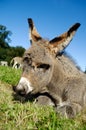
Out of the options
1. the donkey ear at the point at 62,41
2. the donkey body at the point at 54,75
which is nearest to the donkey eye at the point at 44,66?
the donkey body at the point at 54,75

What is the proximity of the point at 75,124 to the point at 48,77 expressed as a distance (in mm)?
2108

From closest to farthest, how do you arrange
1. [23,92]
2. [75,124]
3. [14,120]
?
[14,120] → [75,124] → [23,92]

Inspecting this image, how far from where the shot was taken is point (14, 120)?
5879mm

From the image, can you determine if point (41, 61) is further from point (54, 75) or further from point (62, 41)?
point (62, 41)

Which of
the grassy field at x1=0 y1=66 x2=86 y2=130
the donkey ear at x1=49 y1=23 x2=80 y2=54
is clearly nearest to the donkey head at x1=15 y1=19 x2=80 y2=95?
the donkey ear at x1=49 y1=23 x2=80 y2=54

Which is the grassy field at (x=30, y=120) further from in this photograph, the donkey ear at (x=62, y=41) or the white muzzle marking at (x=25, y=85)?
the donkey ear at (x=62, y=41)

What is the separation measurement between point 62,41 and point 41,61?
81 centimetres

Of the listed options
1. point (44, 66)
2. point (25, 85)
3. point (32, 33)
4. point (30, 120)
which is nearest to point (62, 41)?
point (44, 66)

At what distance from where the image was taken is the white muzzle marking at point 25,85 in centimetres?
730

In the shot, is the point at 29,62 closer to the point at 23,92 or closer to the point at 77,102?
the point at 23,92

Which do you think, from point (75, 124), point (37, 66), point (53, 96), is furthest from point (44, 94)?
point (75, 124)

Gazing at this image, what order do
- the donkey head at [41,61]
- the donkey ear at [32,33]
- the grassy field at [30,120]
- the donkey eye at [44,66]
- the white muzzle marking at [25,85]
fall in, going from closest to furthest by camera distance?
the grassy field at [30,120]
the white muzzle marking at [25,85]
the donkey head at [41,61]
the donkey eye at [44,66]
the donkey ear at [32,33]

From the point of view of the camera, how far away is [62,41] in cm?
845

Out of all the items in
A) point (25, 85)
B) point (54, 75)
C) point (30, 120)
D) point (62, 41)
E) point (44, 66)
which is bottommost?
point (30, 120)
